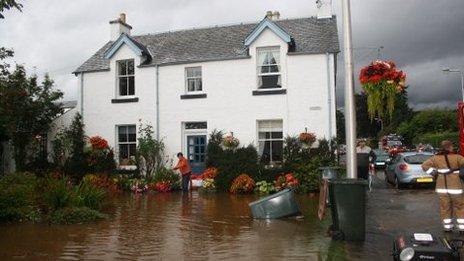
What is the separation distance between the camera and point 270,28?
2153 cm

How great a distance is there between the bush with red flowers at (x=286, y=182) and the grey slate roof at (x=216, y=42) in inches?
208

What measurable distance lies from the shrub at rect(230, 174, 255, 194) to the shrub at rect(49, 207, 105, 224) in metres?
7.68

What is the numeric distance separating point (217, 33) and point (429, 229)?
15677 mm

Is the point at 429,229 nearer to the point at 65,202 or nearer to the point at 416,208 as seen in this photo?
the point at 416,208

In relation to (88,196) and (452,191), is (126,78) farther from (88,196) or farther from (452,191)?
(452,191)

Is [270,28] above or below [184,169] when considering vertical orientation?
above

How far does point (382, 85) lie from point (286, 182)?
31.0 ft

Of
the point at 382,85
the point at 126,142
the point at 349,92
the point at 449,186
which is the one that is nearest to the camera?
the point at 349,92

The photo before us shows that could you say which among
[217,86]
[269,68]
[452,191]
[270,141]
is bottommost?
[452,191]

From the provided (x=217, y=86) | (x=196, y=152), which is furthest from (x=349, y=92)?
(x=196, y=152)

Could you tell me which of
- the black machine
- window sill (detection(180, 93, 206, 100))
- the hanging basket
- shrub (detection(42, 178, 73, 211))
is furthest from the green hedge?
the black machine

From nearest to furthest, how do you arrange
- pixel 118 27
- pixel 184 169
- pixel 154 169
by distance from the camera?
1. pixel 184 169
2. pixel 154 169
3. pixel 118 27

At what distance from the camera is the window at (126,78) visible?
78.4ft

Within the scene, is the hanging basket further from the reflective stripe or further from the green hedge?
the green hedge
